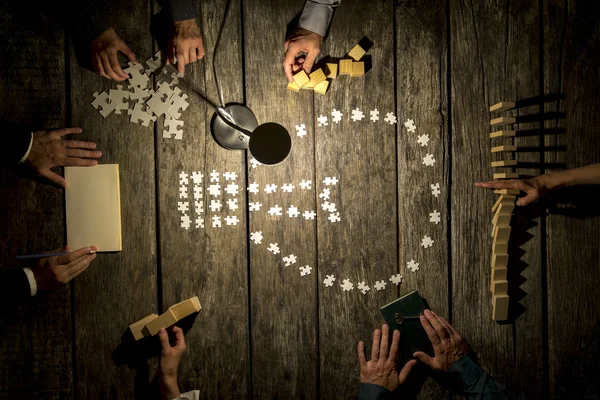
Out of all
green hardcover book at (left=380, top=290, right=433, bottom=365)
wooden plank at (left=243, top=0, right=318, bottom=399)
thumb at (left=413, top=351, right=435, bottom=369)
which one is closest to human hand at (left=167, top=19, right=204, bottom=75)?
wooden plank at (left=243, top=0, right=318, bottom=399)

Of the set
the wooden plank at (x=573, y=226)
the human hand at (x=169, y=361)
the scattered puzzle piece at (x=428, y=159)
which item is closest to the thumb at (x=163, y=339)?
the human hand at (x=169, y=361)

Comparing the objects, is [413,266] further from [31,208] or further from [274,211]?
[31,208]

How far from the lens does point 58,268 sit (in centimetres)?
211

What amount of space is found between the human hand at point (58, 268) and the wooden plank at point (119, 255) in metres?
0.07

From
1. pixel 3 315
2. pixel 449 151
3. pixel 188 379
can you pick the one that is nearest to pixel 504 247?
pixel 449 151

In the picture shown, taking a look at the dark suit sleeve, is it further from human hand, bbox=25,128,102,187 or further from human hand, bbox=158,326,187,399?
human hand, bbox=158,326,187,399

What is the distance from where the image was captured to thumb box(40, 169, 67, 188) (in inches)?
83.1

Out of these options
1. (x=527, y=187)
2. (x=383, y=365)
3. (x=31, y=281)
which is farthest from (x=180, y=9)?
(x=383, y=365)

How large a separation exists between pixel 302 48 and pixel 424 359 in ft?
5.50

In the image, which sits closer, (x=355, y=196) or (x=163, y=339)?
(x=163, y=339)

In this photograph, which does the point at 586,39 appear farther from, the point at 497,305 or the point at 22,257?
the point at 22,257

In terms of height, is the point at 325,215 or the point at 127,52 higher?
the point at 127,52

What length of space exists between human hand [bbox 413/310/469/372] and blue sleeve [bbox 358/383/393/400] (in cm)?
23

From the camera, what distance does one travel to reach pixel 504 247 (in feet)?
7.13
